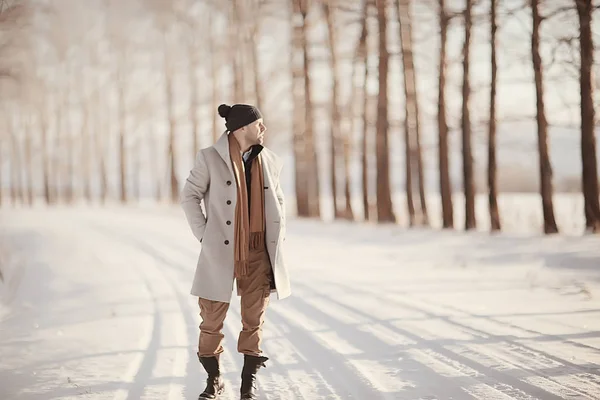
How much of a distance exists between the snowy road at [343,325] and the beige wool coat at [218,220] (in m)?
0.95

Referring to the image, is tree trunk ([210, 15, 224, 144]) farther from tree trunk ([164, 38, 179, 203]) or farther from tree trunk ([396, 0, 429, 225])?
tree trunk ([396, 0, 429, 225])

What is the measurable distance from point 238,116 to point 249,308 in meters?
1.39

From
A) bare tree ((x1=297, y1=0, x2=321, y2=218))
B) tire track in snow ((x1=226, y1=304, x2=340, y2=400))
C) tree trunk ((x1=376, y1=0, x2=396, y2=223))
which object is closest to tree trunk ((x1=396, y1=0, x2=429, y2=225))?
tree trunk ((x1=376, y1=0, x2=396, y2=223))

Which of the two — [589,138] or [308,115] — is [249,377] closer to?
[589,138]

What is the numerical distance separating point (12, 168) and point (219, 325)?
44904 mm

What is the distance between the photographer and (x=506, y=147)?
1661 centimetres

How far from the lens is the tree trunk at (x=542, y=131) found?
14.5 meters

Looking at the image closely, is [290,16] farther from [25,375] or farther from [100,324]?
[25,375]

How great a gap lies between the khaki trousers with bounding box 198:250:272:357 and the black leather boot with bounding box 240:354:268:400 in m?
0.05

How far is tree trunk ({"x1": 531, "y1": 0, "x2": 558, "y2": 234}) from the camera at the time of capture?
14.5 metres

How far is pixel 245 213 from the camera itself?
4.46 meters

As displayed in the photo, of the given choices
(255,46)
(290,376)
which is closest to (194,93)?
(255,46)

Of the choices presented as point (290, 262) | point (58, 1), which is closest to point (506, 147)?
point (290, 262)

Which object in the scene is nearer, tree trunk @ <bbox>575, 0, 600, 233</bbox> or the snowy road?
the snowy road
